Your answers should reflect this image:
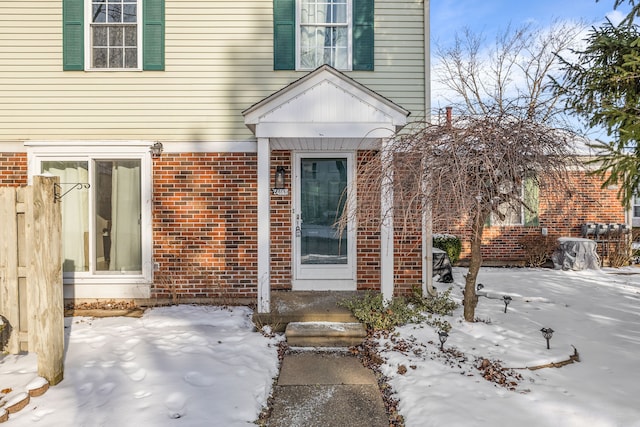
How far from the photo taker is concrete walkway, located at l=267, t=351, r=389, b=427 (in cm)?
298

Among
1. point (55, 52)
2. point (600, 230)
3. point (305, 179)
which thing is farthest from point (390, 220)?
point (600, 230)

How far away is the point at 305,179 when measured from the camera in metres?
5.95

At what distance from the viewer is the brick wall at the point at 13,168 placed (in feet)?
19.0

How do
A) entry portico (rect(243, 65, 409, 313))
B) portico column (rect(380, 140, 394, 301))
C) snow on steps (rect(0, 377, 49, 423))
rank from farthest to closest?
1. entry portico (rect(243, 65, 409, 313))
2. portico column (rect(380, 140, 394, 301))
3. snow on steps (rect(0, 377, 49, 423))

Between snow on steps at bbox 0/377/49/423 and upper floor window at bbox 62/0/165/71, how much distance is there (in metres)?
4.63

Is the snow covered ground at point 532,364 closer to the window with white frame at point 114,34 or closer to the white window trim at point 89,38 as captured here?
the white window trim at point 89,38

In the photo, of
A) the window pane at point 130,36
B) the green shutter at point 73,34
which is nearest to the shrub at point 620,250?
the window pane at point 130,36

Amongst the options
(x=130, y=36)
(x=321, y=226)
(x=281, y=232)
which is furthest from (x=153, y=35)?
(x=321, y=226)

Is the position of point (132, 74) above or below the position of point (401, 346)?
above

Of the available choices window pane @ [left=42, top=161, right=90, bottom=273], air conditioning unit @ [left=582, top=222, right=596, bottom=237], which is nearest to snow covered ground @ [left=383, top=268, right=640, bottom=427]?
air conditioning unit @ [left=582, top=222, right=596, bottom=237]

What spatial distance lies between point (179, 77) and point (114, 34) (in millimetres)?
1306

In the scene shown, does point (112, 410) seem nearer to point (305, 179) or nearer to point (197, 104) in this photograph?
point (305, 179)

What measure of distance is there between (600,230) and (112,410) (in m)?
11.4

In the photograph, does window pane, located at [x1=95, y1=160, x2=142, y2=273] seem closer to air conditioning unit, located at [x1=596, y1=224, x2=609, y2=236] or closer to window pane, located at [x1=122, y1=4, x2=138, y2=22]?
window pane, located at [x1=122, y1=4, x2=138, y2=22]
